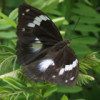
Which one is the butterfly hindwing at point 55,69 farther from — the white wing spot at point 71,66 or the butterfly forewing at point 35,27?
the butterfly forewing at point 35,27

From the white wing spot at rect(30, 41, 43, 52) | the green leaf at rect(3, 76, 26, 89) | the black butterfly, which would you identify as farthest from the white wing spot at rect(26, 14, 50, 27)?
the green leaf at rect(3, 76, 26, 89)

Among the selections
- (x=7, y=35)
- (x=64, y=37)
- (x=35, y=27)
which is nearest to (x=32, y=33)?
(x=35, y=27)

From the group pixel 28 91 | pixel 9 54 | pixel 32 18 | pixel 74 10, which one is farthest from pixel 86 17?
pixel 28 91

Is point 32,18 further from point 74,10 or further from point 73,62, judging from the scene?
point 74,10

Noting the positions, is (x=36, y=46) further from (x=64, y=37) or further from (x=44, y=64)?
(x=64, y=37)

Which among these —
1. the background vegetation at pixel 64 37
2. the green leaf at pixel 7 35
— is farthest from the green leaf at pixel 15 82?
the green leaf at pixel 7 35
